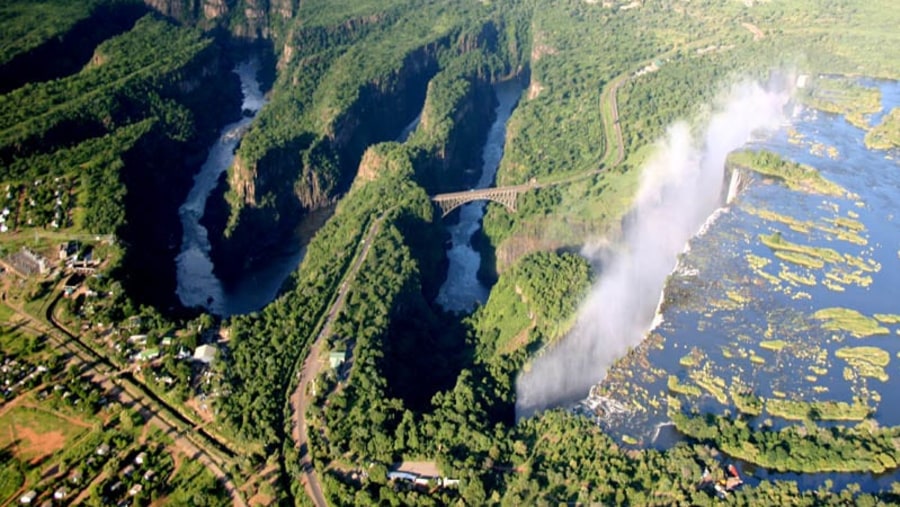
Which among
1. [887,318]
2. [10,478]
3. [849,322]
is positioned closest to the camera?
[10,478]

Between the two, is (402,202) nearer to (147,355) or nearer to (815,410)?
A: (147,355)

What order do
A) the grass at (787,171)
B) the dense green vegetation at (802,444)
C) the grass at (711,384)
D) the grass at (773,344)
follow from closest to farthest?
1. the dense green vegetation at (802,444)
2. the grass at (711,384)
3. the grass at (773,344)
4. the grass at (787,171)

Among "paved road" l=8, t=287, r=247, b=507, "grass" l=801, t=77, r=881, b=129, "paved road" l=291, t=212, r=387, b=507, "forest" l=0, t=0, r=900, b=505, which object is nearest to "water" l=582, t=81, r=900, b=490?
"forest" l=0, t=0, r=900, b=505

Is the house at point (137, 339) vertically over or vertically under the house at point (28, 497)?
over

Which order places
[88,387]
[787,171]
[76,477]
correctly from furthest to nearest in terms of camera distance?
1. [787,171]
2. [88,387]
3. [76,477]

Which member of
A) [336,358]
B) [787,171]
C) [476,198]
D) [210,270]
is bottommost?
[787,171]

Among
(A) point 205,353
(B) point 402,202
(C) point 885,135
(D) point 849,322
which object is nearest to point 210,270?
(B) point 402,202

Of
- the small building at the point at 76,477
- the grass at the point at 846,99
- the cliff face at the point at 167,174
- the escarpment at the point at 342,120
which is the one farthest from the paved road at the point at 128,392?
the grass at the point at 846,99

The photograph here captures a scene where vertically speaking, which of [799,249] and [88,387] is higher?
[88,387]

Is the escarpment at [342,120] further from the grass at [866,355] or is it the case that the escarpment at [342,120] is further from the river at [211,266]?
the grass at [866,355]
